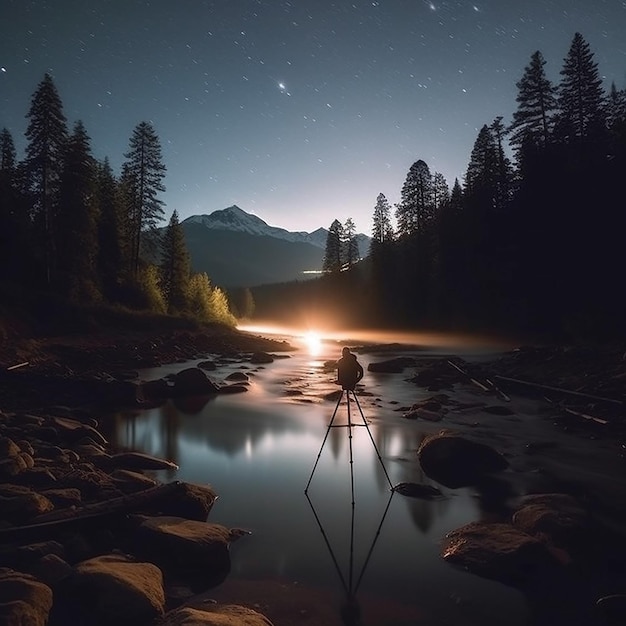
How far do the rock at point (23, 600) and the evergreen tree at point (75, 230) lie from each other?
124 ft

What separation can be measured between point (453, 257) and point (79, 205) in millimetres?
43232

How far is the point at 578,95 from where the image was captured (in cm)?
4603

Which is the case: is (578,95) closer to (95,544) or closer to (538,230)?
(538,230)

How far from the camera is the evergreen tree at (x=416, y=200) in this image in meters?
71.2

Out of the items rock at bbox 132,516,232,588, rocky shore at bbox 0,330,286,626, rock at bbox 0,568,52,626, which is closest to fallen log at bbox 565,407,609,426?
rocky shore at bbox 0,330,286,626

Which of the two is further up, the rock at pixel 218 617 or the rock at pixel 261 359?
the rock at pixel 218 617

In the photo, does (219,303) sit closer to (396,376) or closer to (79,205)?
(79,205)

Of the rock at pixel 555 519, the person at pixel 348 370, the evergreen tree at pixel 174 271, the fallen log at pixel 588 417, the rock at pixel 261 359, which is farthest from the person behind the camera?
the evergreen tree at pixel 174 271

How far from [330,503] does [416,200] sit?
223 feet

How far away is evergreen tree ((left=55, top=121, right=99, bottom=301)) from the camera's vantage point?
39.5 metres

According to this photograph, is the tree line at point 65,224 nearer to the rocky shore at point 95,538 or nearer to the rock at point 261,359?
the rock at point 261,359

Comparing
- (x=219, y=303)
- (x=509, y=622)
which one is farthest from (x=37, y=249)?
(x=509, y=622)

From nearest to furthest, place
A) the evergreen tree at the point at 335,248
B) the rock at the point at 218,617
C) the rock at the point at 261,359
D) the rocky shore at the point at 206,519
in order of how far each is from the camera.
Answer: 1. the rock at the point at 218,617
2. the rocky shore at the point at 206,519
3. the rock at the point at 261,359
4. the evergreen tree at the point at 335,248

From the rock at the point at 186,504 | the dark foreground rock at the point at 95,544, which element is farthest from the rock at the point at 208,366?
the rock at the point at 186,504
